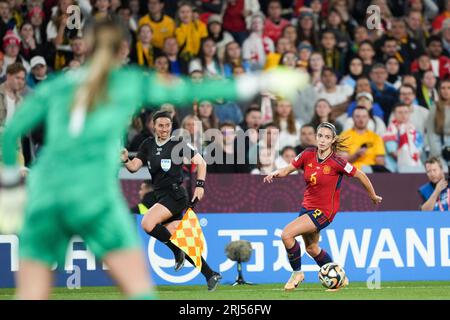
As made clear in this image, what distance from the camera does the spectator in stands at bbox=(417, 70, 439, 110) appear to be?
1867 cm

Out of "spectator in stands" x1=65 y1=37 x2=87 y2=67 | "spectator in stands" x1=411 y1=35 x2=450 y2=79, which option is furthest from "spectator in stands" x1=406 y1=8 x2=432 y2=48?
"spectator in stands" x1=65 y1=37 x2=87 y2=67

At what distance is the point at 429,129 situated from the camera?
57.6ft

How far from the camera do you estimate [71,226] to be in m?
6.59

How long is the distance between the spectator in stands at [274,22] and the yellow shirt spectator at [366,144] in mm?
2909

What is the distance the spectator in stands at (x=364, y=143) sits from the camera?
659 inches

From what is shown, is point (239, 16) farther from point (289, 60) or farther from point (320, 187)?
point (320, 187)

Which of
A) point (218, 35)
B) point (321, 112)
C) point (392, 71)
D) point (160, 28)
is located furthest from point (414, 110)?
point (160, 28)

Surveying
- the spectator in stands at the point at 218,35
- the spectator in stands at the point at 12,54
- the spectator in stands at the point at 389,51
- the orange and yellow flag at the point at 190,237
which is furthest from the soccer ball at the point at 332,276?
the spectator in stands at the point at 389,51

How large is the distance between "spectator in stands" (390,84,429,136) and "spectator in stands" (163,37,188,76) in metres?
3.49

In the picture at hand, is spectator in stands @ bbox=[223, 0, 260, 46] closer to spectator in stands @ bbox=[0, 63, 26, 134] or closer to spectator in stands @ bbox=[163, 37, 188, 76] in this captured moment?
spectator in stands @ bbox=[163, 37, 188, 76]

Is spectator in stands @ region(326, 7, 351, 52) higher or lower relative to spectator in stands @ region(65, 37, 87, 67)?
higher

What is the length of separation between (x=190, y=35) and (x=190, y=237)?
5978mm

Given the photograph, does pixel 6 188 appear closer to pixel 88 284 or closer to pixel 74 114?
pixel 74 114

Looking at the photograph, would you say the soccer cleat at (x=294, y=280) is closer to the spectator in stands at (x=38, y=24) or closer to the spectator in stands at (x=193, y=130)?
the spectator in stands at (x=193, y=130)
